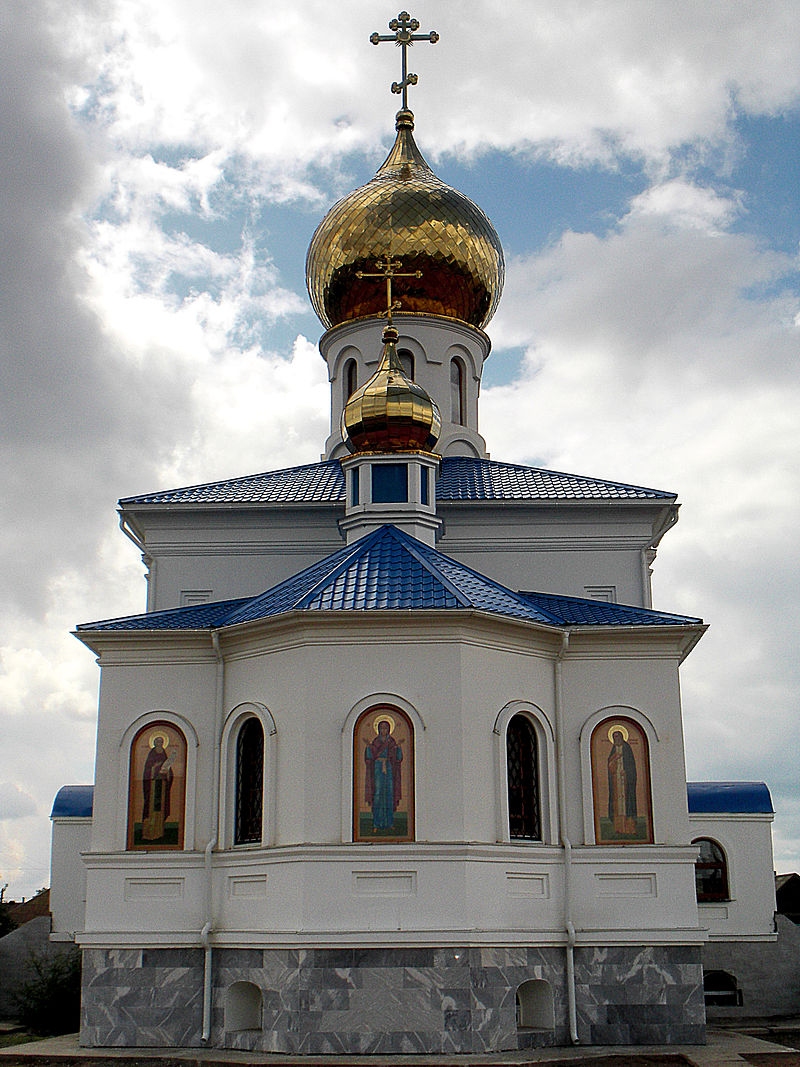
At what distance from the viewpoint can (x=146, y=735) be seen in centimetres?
1178

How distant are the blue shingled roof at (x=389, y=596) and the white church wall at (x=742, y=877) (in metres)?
4.47

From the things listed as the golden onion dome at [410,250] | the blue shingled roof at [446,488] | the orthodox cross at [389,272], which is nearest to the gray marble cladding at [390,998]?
the blue shingled roof at [446,488]

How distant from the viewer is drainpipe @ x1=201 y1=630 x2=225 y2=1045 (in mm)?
10906

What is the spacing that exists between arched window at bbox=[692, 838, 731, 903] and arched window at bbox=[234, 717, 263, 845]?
A: 6.78 m

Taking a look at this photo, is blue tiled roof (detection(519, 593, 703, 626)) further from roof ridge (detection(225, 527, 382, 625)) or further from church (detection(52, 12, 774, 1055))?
roof ridge (detection(225, 527, 382, 625))

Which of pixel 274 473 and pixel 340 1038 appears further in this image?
pixel 274 473

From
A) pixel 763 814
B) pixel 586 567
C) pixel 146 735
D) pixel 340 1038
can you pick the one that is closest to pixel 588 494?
pixel 586 567

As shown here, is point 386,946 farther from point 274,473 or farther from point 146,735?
point 274,473

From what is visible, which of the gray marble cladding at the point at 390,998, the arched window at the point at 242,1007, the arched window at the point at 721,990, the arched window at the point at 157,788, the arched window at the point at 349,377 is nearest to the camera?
the gray marble cladding at the point at 390,998

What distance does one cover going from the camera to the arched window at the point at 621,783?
11461mm

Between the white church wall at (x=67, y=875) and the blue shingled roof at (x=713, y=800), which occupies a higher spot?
the blue shingled roof at (x=713, y=800)

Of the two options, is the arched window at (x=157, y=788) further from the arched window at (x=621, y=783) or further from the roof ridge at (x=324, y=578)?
the arched window at (x=621, y=783)

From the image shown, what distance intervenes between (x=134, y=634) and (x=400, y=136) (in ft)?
34.1

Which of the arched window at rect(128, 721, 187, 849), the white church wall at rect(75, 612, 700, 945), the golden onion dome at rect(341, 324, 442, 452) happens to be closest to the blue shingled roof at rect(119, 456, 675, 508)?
the golden onion dome at rect(341, 324, 442, 452)
